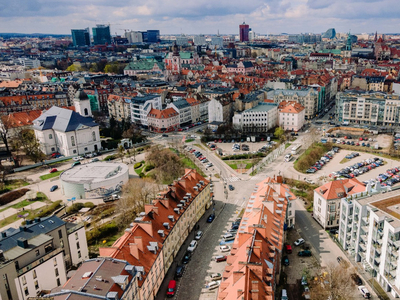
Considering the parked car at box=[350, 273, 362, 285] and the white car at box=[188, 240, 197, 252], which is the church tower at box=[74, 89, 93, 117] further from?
the parked car at box=[350, 273, 362, 285]

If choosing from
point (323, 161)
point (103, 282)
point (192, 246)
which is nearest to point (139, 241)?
point (103, 282)

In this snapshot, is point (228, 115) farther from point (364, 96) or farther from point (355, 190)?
point (355, 190)

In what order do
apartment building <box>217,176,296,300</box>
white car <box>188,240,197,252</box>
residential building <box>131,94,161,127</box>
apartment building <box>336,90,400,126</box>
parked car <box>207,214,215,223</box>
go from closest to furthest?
apartment building <box>217,176,296,300</box> < white car <box>188,240,197,252</box> < parked car <box>207,214,215,223</box> < apartment building <box>336,90,400,126</box> < residential building <box>131,94,161,127</box>

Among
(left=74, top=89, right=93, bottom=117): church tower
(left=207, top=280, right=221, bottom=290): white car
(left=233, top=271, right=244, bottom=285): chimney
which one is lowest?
(left=207, top=280, right=221, bottom=290): white car

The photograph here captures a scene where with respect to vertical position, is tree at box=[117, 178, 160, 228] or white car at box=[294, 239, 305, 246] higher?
tree at box=[117, 178, 160, 228]

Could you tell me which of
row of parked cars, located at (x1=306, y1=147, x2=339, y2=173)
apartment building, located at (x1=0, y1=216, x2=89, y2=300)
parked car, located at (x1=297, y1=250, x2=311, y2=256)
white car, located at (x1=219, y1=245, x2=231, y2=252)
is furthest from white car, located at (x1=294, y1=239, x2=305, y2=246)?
row of parked cars, located at (x1=306, y1=147, x2=339, y2=173)

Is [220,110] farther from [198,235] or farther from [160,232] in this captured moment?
[160,232]

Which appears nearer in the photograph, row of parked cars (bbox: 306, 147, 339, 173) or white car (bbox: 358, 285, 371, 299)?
white car (bbox: 358, 285, 371, 299)
